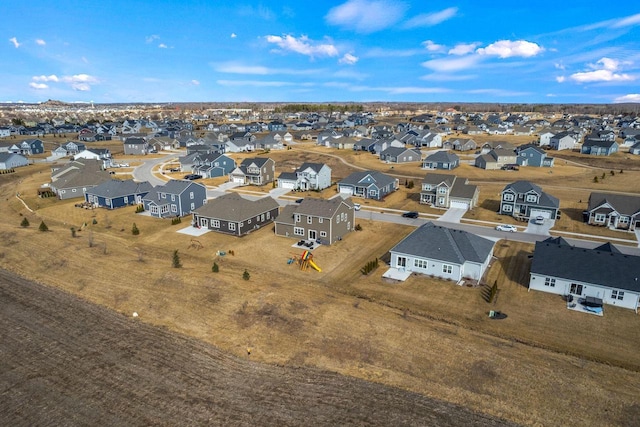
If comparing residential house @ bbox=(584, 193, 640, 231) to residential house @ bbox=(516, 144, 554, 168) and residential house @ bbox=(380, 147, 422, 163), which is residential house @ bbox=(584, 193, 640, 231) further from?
residential house @ bbox=(380, 147, 422, 163)

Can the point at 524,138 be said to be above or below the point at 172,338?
above

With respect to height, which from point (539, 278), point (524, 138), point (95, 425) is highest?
point (524, 138)

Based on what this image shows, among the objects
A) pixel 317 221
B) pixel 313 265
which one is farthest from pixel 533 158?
pixel 313 265

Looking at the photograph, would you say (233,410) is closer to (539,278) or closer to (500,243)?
(539,278)

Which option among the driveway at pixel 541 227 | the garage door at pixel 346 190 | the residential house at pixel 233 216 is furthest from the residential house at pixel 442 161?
the residential house at pixel 233 216

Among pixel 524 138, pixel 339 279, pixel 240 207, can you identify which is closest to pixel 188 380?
pixel 339 279

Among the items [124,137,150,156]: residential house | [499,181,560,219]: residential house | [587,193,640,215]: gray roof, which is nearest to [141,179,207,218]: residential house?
[499,181,560,219]: residential house
